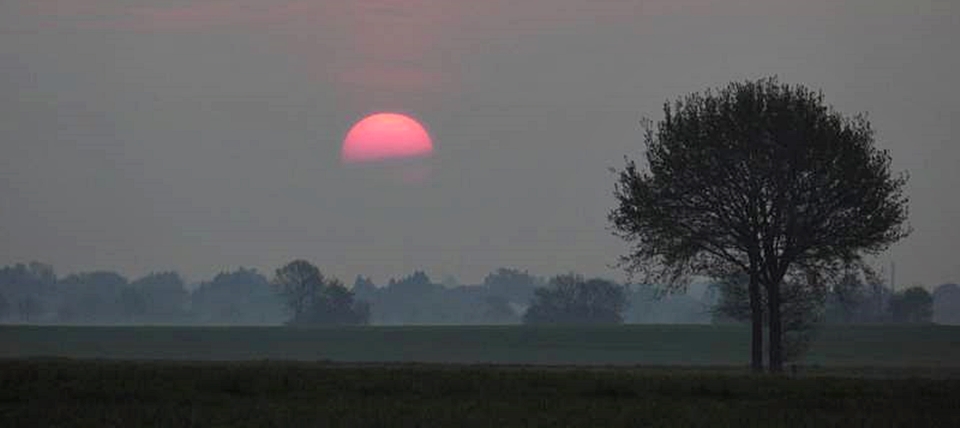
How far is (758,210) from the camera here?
70.2 metres

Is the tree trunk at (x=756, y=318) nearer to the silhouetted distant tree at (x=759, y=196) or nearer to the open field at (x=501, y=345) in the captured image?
the silhouetted distant tree at (x=759, y=196)

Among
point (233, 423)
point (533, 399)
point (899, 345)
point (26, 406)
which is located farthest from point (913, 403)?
point (899, 345)

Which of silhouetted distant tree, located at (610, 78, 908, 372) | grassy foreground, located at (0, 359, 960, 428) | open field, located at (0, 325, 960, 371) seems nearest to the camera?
grassy foreground, located at (0, 359, 960, 428)

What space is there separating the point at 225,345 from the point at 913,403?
Answer: 5660 inches

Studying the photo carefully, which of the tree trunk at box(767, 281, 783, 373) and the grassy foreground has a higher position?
the tree trunk at box(767, 281, 783, 373)

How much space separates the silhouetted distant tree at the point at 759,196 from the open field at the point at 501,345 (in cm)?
6030

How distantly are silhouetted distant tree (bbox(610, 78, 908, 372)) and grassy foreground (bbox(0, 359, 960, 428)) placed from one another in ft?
61.4

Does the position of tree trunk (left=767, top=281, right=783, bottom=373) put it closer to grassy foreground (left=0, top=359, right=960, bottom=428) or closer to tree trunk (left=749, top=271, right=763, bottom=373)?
tree trunk (left=749, top=271, right=763, bottom=373)

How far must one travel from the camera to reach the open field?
477 feet

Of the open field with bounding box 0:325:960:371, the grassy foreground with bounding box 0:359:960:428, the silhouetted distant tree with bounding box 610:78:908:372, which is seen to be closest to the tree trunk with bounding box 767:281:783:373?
the silhouetted distant tree with bounding box 610:78:908:372

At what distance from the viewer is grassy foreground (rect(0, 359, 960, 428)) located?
34.9 metres

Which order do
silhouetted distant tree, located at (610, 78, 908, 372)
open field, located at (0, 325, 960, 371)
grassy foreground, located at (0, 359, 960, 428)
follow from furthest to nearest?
open field, located at (0, 325, 960, 371) → silhouetted distant tree, located at (610, 78, 908, 372) → grassy foreground, located at (0, 359, 960, 428)

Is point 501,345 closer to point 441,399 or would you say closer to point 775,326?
point 775,326

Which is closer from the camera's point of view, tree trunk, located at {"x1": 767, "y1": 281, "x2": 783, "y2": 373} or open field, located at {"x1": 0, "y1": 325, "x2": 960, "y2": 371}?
tree trunk, located at {"x1": 767, "y1": 281, "x2": 783, "y2": 373}
